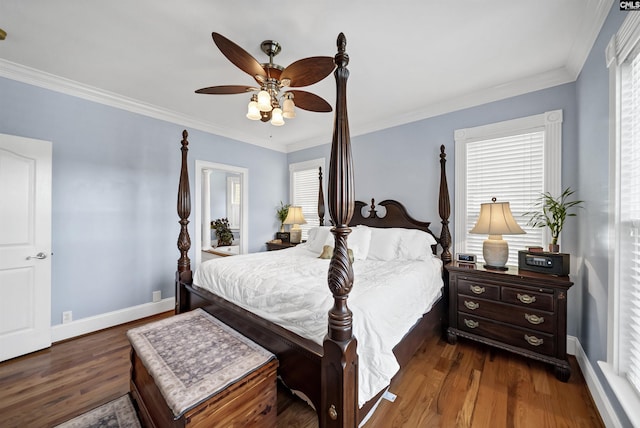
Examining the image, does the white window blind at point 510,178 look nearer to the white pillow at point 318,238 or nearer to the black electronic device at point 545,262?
the black electronic device at point 545,262

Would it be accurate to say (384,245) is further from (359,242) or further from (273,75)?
(273,75)

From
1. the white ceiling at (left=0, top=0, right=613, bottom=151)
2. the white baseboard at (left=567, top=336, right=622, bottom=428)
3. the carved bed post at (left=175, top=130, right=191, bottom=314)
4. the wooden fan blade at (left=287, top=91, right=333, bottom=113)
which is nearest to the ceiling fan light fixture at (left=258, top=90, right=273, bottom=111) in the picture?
the wooden fan blade at (left=287, top=91, right=333, bottom=113)

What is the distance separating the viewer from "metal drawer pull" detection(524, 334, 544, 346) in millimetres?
2081

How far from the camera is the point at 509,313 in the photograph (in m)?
2.23

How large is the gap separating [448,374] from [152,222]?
3744 millimetres

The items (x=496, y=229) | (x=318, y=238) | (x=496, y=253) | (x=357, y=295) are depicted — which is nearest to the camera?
(x=357, y=295)

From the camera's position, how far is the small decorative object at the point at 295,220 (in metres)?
4.38

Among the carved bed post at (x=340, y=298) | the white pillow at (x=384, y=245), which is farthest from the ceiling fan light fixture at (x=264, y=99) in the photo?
the white pillow at (x=384, y=245)

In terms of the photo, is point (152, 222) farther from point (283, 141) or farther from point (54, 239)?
point (283, 141)

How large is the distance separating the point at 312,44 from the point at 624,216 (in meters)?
2.38

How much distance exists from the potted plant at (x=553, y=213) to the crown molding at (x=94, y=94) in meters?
4.25

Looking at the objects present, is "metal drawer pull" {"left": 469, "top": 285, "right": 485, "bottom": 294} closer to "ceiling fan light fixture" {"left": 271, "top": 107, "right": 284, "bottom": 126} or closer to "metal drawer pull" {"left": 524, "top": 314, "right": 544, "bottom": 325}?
"metal drawer pull" {"left": 524, "top": 314, "right": 544, "bottom": 325}

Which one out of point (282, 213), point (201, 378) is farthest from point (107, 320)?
point (282, 213)

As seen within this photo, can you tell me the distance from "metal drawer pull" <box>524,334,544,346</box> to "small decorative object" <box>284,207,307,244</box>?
3.18m
